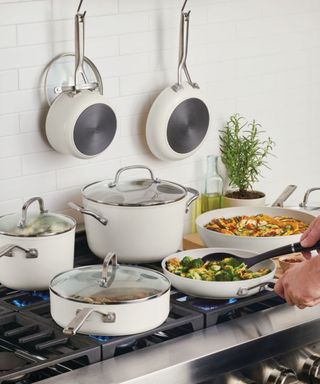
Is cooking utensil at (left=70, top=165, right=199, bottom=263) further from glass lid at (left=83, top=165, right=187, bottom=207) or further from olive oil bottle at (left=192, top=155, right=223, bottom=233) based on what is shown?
olive oil bottle at (left=192, top=155, right=223, bottom=233)

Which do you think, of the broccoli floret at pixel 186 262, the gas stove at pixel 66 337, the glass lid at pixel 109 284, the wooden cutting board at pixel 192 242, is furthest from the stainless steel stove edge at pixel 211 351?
the wooden cutting board at pixel 192 242

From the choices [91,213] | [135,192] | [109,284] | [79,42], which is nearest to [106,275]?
[109,284]

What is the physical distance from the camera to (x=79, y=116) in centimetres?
263

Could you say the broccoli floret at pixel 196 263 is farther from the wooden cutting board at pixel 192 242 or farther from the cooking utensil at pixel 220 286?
the wooden cutting board at pixel 192 242

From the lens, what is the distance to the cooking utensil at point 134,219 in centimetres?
261

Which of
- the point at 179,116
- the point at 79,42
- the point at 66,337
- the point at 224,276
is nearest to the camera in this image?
the point at 66,337

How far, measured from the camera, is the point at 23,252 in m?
2.41

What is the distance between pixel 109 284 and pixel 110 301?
86 mm

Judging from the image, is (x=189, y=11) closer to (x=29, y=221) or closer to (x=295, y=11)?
(x=295, y=11)

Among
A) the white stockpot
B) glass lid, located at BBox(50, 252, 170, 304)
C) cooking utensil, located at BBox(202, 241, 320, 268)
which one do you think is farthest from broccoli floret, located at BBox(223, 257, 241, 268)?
the white stockpot

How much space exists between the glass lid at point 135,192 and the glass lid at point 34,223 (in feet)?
0.52

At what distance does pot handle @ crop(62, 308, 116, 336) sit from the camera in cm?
201

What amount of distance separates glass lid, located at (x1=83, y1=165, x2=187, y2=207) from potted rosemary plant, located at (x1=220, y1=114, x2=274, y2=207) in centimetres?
39

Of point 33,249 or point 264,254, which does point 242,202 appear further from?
point 33,249
